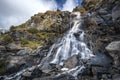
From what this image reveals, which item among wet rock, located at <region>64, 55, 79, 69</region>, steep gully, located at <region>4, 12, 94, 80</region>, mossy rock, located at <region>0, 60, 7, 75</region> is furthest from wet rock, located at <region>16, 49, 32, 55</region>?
wet rock, located at <region>64, 55, 79, 69</region>

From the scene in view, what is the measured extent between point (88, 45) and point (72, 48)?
13.2ft

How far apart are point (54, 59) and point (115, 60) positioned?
73.8 ft

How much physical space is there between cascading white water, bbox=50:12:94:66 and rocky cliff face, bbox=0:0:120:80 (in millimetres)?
1500

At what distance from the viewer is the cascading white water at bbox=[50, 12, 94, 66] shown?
203 feet

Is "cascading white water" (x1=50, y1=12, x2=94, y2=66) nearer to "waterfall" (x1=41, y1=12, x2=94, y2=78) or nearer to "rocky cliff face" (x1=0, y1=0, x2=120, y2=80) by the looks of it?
"waterfall" (x1=41, y1=12, x2=94, y2=78)

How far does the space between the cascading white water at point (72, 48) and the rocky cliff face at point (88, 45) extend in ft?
4.92

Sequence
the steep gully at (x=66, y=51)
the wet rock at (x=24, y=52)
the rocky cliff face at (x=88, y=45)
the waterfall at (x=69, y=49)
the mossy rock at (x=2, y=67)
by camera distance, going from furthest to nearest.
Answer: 1. the wet rock at (x=24, y=52)
2. the mossy rock at (x=2, y=67)
3. the waterfall at (x=69, y=49)
4. the steep gully at (x=66, y=51)
5. the rocky cliff face at (x=88, y=45)

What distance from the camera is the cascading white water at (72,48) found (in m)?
61.8

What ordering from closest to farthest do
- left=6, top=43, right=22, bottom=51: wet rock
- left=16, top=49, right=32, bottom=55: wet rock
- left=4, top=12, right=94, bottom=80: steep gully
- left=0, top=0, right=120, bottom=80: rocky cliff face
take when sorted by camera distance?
left=0, top=0, right=120, bottom=80: rocky cliff face → left=4, top=12, right=94, bottom=80: steep gully → left=16, top=49, right=32, bottom=55: wet rock → left=6, top=43, right=22, bottom=51: wet rock

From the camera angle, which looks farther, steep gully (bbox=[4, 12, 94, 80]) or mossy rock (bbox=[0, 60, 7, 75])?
mossy rock (bbox=[0, 60, 7, 75])

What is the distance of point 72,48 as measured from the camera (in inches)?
2601

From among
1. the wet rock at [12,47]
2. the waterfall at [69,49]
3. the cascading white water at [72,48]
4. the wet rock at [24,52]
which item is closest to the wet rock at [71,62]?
the waterfall at [69,49]

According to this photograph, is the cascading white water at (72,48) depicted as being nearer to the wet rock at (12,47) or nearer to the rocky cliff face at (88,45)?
the rocky cliff face at (88,45)

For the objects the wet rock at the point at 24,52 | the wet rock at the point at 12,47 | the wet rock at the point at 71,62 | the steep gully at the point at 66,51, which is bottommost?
the wet rock at the point at 71,62
